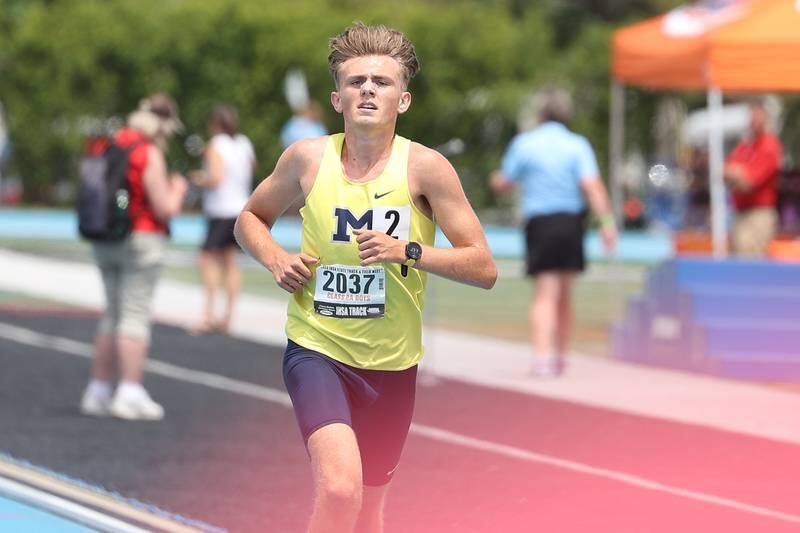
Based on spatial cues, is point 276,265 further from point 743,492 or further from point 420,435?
point 420,435

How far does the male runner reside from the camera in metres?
5.74

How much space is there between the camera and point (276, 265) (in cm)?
582

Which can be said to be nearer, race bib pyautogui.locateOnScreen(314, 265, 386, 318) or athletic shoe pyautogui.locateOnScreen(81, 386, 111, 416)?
race bib pyautogui.locateOnScreen(314, 265, 386, 318)

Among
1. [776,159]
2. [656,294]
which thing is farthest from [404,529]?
[776,159]

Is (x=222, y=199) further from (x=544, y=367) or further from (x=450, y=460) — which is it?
(x=450, y=460)

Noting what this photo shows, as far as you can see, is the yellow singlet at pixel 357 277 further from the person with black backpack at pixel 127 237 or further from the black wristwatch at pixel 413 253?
the person with black backpack at pixel 127 237

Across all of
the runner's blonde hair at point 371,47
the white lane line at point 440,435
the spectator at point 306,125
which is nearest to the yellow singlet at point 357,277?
the runner's blonde hair at point 371,47

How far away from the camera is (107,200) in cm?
1091

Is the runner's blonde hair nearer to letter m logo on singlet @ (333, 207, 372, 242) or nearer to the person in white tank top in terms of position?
letter m logo on singlet @ (333, 207, 372, 242)

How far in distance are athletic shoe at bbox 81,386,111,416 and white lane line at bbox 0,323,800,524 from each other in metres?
1.21

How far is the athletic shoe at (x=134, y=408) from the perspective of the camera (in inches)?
438

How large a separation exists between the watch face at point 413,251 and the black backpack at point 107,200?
5.50 meters

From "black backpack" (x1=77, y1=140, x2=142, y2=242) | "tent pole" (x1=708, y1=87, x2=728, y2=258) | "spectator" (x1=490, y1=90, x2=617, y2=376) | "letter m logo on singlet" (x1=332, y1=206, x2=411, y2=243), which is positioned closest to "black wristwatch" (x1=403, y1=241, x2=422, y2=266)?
"letter m logo on singlet" (x1=332, y1=206, x2=411, y2=243)

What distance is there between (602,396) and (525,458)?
275 cm
